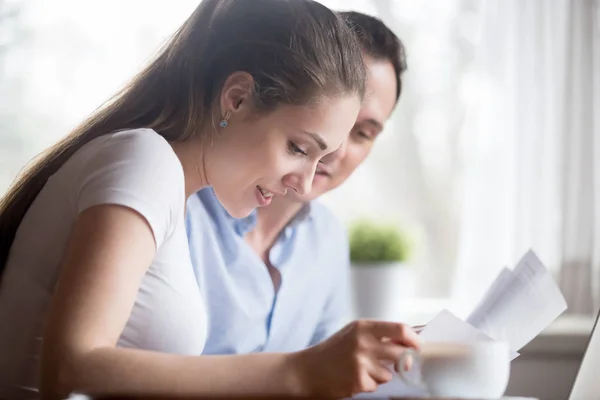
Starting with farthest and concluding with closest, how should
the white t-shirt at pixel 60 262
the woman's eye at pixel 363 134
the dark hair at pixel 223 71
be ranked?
the woman's eye at pixel 363 134 → the dark hair at pixel 223 71 → the white t-shirt at pixel 60 262

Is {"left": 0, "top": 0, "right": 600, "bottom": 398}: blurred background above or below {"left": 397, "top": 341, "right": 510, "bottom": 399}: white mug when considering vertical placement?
above

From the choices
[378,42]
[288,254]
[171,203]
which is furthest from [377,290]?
[171,203]

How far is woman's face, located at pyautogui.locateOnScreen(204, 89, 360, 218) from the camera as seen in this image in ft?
4.20

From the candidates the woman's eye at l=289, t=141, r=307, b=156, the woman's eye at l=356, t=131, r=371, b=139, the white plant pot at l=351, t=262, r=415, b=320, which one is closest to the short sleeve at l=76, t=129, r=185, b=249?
the woman's eye at l=289, t=141, r=307, b=156

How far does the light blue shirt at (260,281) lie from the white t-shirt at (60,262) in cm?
53

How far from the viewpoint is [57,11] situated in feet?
9.32

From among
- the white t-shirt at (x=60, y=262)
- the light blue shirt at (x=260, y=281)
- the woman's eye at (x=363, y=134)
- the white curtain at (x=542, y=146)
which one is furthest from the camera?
the white curtain at (x=542, y=146)

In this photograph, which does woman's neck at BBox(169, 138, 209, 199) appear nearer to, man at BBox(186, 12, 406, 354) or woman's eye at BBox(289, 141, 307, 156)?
woman's eye at BBox(289, 141, 307, 156)

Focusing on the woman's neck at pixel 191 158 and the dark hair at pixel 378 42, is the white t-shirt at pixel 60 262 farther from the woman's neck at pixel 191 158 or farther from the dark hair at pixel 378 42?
the dark hair at pixel 378 42

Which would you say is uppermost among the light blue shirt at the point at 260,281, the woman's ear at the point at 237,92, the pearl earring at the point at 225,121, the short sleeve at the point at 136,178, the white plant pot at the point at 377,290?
the woman's ear at the point at 237,92

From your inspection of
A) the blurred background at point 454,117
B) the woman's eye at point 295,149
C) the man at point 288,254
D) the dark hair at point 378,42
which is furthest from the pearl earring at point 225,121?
the blurred background at point 454,117

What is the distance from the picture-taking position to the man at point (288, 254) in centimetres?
171

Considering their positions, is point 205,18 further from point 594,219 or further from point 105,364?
point 594,219

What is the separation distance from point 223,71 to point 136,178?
363mm
